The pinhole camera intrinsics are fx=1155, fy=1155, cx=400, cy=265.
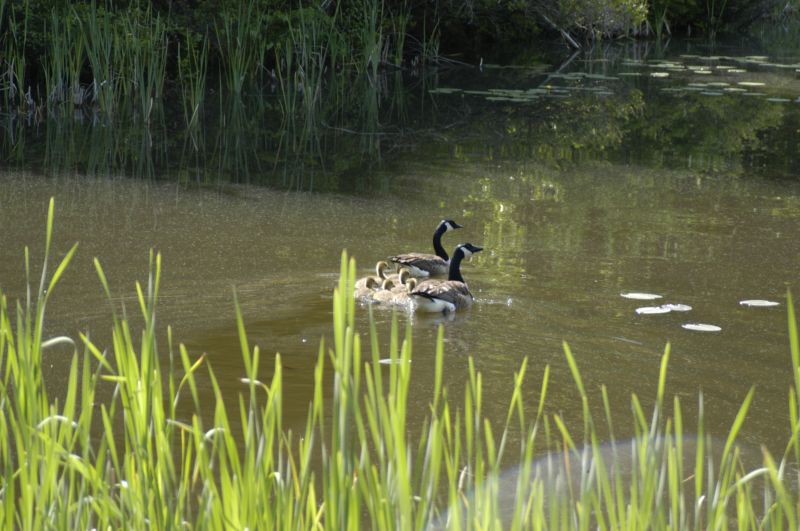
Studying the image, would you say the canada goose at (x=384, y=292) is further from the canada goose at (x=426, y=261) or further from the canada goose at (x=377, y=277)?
the canada goose at (x=426, y=261)

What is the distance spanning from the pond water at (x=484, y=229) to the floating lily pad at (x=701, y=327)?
0.04 metres

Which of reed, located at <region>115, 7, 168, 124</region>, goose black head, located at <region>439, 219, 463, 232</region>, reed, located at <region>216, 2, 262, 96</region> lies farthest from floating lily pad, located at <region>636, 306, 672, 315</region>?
reed, located at <region>216, 2, 262, 96</region>

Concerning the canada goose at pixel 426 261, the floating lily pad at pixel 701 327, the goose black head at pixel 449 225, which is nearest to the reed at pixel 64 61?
the goose black head at pixel 449 225

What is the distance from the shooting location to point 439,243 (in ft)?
28.0

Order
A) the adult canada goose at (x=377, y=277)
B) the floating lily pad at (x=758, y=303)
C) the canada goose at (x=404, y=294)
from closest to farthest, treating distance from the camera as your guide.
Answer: the floating lily pad at (x=758, y=303) < the canada goose at (x=404, y=294) < the adult canada goose at (x=377, y=277)

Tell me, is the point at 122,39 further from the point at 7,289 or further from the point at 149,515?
the point at 149,515

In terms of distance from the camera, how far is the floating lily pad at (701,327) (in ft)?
21.6

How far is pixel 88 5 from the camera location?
1577 cm

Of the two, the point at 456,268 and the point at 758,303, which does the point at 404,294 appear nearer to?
the point at 456,268

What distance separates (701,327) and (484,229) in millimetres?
2817

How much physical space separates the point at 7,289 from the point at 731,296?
14.6 feet

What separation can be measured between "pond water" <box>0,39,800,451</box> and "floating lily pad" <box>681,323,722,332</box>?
37 mm

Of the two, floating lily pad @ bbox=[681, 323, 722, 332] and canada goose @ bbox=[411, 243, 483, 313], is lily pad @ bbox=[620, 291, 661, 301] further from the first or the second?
canada goose @ bbox=[411, 243, 483, 313]

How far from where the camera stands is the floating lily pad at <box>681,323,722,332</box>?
658cm
